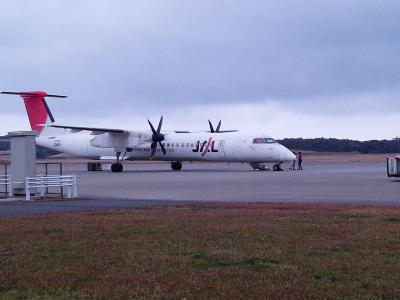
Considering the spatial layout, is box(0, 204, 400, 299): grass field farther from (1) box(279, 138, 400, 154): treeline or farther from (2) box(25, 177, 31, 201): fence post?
(1) box(279, 138, 400, 154): treeline

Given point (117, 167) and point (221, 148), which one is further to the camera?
point (117, 167)

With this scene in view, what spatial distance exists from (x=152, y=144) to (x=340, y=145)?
12432cm

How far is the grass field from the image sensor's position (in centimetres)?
739

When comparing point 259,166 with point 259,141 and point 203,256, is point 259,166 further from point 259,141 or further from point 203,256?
point 203,256

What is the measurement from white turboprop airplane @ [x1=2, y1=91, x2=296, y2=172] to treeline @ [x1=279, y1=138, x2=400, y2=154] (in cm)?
11091

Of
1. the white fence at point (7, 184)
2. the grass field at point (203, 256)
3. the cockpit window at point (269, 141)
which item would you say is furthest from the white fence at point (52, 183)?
the cockpit window at point (269, 141)

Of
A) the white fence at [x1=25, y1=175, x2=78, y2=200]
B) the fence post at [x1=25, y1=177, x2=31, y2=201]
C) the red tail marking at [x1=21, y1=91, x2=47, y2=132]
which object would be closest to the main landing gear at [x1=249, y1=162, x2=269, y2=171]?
the red tail marking at [x1=21, y1=91, x2=47, y2=132]

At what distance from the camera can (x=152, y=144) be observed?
55031 mm

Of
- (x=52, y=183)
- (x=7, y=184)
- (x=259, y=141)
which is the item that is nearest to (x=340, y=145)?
(x=259, y=141)

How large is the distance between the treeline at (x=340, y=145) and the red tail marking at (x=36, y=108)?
112611mm

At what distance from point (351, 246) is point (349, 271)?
2164mm

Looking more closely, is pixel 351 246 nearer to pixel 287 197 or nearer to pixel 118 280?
pixel 118 280

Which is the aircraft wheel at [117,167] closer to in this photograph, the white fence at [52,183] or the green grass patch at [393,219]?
the white fence at [52,183]

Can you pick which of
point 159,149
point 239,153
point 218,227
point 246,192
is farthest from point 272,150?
point 218,227
